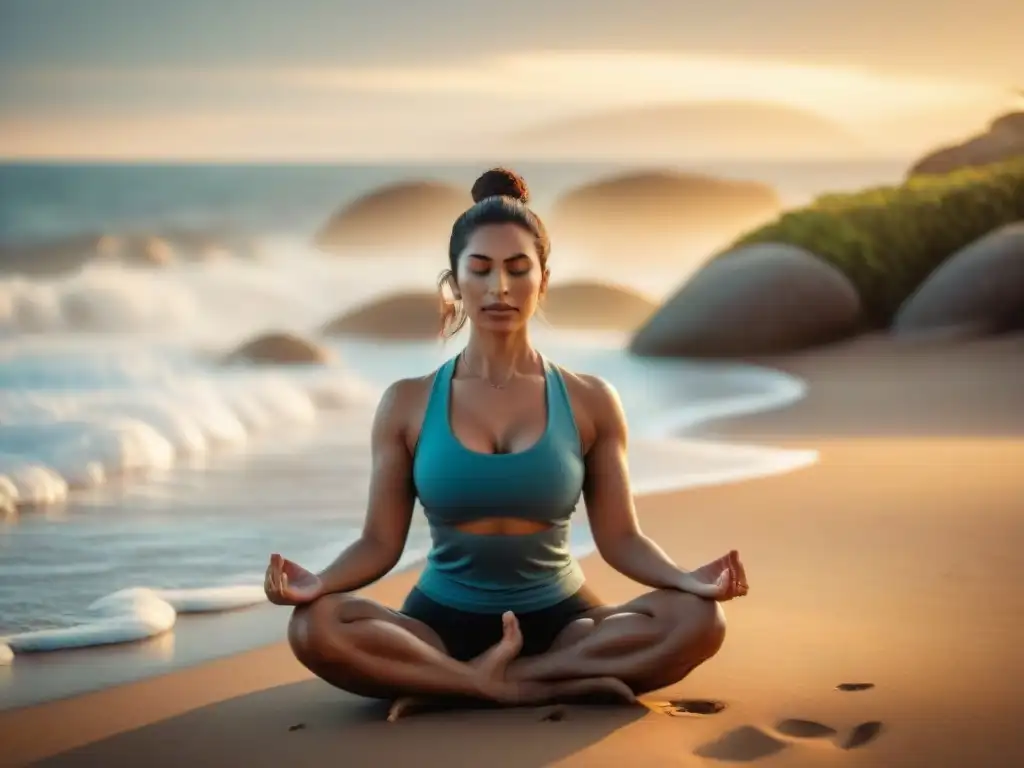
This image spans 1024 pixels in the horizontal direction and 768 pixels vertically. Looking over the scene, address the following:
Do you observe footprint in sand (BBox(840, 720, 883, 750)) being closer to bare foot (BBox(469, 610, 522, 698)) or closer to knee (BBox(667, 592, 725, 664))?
knee (BBox(667, 592, 725, 664))

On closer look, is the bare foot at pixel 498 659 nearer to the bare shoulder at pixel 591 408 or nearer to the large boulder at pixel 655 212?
the bare shoulder at pixel 591 408

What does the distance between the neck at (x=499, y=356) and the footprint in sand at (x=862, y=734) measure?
0.63 meters

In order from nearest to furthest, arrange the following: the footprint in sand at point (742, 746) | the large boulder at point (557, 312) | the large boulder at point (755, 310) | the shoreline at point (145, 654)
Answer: the footprint in sand at point (742, 746) < the shoreline at point (145, 654) < the large boulder at point (755, 310) < the large boulder at point (557, 312)

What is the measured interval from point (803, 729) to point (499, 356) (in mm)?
626

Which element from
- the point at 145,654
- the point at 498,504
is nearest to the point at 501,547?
the point at 498,504

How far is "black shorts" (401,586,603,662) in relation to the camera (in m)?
2.19

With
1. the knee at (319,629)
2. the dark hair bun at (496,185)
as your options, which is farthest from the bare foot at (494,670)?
the dark hair bun at (496,185)

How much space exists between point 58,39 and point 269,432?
13.3 feet

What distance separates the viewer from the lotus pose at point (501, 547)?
7.00 ft

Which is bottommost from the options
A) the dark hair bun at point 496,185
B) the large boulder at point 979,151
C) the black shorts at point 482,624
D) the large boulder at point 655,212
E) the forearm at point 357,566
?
Answer: the black shorts at point 482,624

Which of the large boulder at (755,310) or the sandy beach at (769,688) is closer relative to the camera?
the sandy beach at (769,688)

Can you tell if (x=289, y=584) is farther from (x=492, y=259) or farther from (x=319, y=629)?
(x=492, y=259)

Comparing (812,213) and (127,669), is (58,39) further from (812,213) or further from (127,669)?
(127,669)

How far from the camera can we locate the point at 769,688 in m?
2.30
